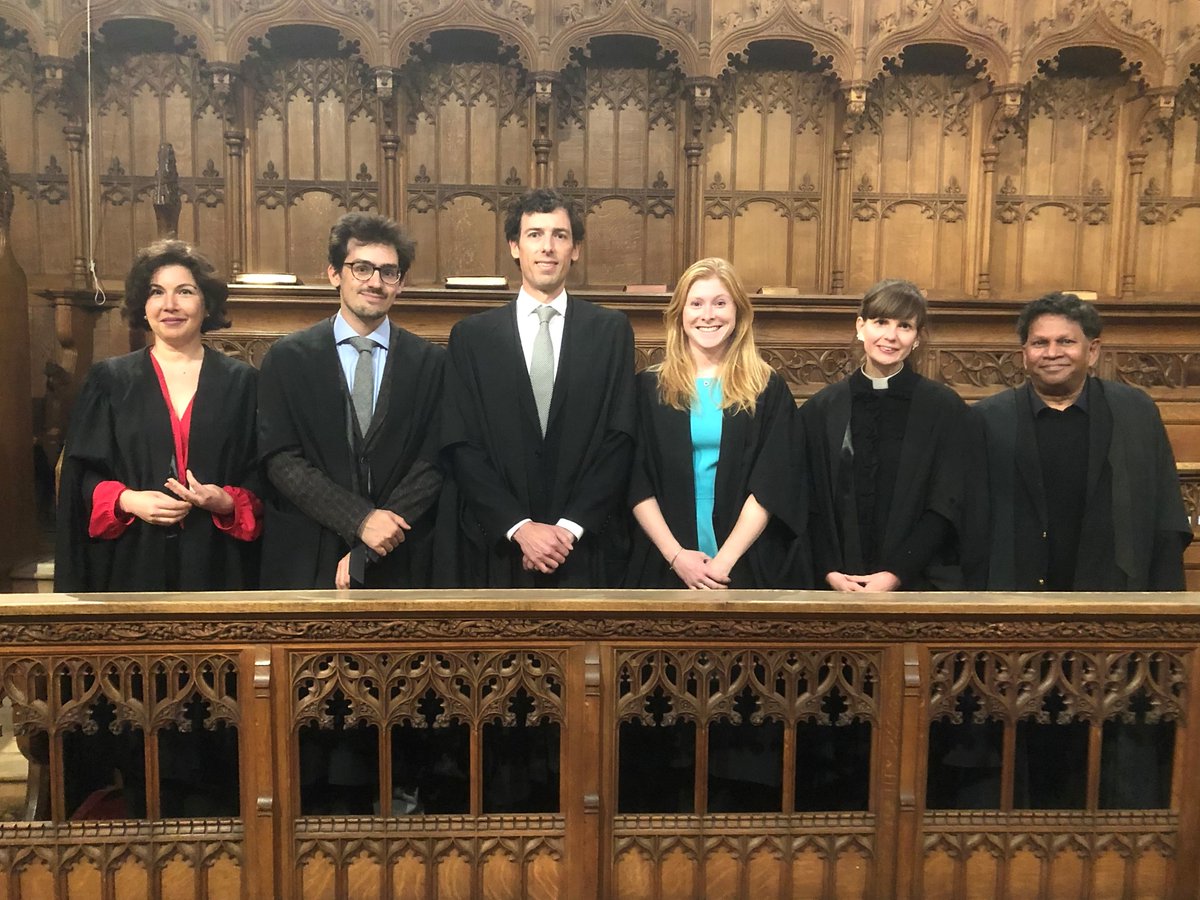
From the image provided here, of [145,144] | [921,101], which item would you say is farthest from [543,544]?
[921,101]

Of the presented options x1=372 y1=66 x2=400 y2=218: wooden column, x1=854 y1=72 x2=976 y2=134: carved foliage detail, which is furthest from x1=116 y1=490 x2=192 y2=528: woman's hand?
x1=854 y1=72 x2=976 y2=134: carved foliage detail

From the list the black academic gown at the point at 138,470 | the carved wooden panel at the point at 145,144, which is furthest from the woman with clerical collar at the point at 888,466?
the carved wooden panel at the point at 145,144

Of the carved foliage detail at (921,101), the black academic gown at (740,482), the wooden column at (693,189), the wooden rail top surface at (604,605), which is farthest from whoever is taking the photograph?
the carved foliage detail at (921,101)

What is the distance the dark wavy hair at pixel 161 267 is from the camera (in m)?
2.42

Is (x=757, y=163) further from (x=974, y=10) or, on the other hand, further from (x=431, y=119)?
(x=431, y=119)

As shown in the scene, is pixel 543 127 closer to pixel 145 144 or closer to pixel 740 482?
pixel 145 144

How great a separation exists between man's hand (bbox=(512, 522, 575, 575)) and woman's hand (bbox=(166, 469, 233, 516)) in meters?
0.81

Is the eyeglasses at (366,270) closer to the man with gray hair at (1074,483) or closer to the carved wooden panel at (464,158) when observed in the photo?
the man with gray hair at (1074,483)

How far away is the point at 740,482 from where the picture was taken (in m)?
2.40

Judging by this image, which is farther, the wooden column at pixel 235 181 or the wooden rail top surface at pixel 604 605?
the wooden column at pixel 235 181

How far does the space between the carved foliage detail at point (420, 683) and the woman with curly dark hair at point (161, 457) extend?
703 mm

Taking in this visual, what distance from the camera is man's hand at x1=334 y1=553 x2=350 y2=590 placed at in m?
2.39

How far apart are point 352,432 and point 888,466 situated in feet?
5.06

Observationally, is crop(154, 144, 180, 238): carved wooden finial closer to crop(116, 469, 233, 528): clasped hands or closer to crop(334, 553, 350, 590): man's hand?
crop(116, 469, 233, 528): clasped hands
